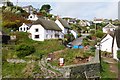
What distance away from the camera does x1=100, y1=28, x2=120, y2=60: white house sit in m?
24.3

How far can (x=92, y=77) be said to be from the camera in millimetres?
17438

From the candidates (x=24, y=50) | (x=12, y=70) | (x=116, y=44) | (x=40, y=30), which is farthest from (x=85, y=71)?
(x=40, y=30)

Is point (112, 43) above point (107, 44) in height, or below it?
above

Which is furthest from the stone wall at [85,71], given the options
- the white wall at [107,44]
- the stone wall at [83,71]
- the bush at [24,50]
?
the white wall at [107,44]

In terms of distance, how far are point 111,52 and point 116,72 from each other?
7744 millimetres

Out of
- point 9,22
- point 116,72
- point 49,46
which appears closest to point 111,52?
point 49,46

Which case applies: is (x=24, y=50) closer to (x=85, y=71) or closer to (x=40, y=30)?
(x=85, y=71)

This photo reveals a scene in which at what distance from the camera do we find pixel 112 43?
26297 mm

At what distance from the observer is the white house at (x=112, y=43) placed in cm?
2431

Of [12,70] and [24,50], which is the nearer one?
[12,70]

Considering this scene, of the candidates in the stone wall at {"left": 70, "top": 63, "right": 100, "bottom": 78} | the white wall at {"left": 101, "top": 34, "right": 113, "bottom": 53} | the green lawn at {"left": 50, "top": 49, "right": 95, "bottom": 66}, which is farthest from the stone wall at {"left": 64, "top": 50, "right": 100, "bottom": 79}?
the white wall at {"left": 101, "top": 34, "right": 113, "bottom": 53}

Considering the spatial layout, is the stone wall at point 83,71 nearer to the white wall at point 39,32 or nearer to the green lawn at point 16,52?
the green lawn at point 16,52

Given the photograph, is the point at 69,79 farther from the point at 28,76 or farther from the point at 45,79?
the point at 28,76

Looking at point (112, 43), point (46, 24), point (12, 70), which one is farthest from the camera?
point (46, 24)
